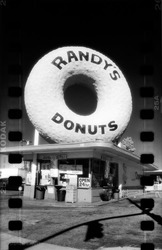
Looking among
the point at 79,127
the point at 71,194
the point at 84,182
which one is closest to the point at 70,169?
the point at 84,182

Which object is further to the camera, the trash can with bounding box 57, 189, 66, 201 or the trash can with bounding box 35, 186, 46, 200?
the trash can with bounding box 35, 186, 46, 200

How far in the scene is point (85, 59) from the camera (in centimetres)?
1856

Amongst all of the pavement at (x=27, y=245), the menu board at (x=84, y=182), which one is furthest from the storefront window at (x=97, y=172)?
the pavement at (x=27, y=245)

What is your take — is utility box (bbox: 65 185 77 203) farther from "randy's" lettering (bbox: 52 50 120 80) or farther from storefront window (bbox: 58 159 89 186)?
"randy's" lettering (bbox: 52 50 120 80)

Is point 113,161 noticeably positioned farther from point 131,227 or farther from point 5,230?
point 5,230

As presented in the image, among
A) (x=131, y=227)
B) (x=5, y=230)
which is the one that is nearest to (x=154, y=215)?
(x=131, y=227)

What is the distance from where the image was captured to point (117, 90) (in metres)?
18.6

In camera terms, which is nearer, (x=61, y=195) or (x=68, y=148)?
(x=68, y=148)

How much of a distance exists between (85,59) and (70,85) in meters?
1.98

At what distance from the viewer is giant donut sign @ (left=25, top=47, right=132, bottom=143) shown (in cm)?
1706

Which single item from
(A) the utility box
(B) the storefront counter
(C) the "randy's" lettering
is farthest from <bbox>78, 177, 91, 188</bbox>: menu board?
(C) the "randy's" lettering

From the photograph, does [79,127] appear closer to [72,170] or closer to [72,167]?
[72,167]

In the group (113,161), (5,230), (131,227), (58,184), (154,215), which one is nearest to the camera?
(5,230)

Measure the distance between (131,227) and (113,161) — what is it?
37.3 feet
